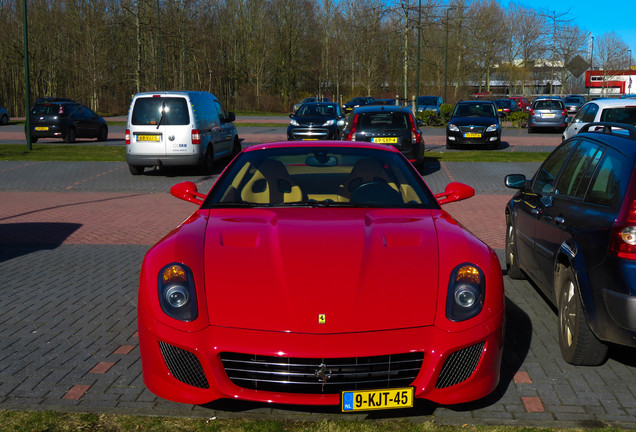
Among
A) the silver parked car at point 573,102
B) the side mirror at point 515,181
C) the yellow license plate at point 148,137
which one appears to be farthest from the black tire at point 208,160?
the silver parked car at point 573,102

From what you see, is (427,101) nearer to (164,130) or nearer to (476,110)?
(476,110)

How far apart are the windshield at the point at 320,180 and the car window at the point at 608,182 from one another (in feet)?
3.42

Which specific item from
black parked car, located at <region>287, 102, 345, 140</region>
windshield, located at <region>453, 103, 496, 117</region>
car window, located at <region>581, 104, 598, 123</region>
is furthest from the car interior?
windshield, located at <region>453, 103, 496, 117</region>

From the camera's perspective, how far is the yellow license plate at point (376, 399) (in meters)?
3.33

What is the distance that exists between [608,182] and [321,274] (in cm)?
205

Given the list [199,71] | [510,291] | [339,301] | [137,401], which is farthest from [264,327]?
[199,71]

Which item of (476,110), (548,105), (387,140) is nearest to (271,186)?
(387,140)

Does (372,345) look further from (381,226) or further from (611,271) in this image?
(611,271)

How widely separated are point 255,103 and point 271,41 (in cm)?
811

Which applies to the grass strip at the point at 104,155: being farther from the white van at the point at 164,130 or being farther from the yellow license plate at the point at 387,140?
the yellow license plate at the point at 387,140

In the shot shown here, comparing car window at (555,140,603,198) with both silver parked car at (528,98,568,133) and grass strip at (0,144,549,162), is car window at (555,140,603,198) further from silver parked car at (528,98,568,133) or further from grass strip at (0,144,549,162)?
silver parked car at (528,98,568,133)

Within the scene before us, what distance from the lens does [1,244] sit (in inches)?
348

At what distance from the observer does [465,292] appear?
11.9ft

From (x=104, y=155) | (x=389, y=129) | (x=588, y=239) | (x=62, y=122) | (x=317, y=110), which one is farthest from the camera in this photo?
(x=62, y=122)
